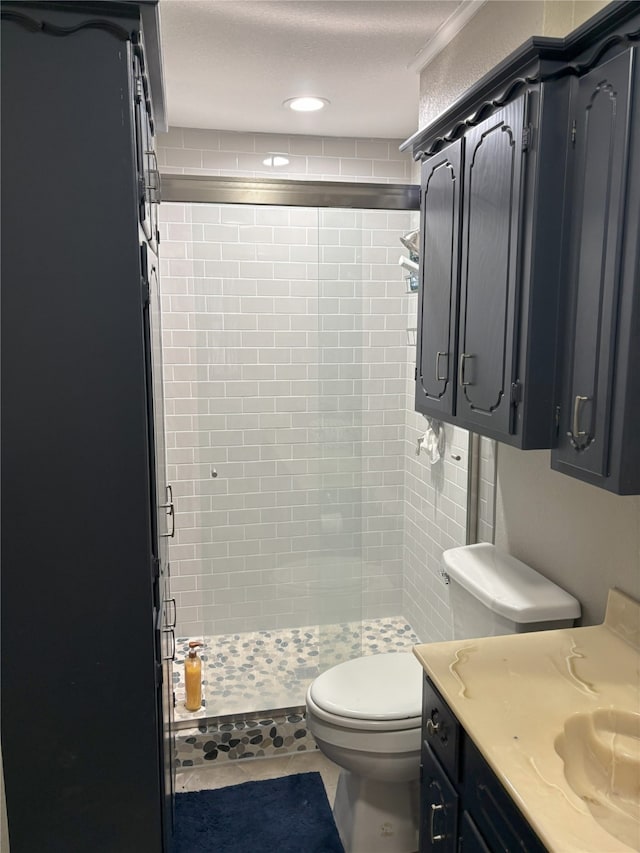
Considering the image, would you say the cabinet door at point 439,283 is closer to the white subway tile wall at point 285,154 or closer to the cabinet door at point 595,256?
the cabinet door at point 595,256

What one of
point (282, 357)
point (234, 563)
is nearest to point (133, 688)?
point (234, 563)

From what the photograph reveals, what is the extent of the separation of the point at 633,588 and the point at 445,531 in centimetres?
132

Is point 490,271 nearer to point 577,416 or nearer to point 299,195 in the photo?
point 577,416

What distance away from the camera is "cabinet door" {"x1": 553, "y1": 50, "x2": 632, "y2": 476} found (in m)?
1.26

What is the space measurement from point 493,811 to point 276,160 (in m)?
2.93

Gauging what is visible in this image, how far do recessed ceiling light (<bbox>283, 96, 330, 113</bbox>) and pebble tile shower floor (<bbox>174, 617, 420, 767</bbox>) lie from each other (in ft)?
7.40

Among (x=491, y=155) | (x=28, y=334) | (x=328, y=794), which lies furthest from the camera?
(x=328, y=794)

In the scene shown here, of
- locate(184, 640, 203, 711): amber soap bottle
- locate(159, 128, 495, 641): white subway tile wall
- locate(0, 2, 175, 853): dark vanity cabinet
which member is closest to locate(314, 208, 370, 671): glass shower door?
locate(159, 128, 495, 641): white subway tile wall

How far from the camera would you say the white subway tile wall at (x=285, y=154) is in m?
3.16

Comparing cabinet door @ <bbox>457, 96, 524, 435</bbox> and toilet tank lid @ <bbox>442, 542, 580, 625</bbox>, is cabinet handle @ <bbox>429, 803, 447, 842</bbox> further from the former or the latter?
cabinet door @ <bbox>457, 96, 524, 435</bbox>

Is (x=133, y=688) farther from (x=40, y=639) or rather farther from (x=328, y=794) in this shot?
(x=328, y=794)

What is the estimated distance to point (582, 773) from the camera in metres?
1.26

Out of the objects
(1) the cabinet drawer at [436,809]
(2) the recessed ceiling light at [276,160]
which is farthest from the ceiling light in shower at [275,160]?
(1) the cabinet drawer at [436,809]

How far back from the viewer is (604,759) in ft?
4.22
